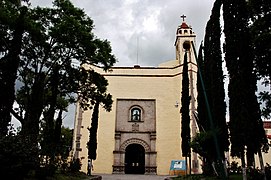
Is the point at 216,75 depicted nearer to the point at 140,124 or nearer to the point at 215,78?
the point at 215,78

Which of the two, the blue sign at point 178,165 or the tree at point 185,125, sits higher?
the tree at point 185,125

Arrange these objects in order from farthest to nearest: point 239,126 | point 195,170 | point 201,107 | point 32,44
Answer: point 195,170, point 201,107, point 32,44, point 239,126

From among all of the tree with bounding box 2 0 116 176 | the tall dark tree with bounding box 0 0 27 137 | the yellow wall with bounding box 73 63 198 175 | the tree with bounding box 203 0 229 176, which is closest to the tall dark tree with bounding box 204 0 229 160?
the tree with bounding box 203 0 229 176

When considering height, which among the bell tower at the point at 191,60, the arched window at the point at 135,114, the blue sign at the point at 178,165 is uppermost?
the bell tower at the point at 191,60

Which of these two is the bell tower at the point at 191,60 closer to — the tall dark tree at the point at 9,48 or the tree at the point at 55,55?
the tree at the point at 55,55

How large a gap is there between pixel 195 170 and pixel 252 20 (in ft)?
50.1

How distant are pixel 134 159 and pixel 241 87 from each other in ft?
59.6

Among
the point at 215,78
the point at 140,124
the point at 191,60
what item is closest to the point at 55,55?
the point at 215,78

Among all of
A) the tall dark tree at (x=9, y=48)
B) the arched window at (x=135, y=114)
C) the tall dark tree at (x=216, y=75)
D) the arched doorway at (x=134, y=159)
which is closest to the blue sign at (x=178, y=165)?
the arched doorway at (x=134, y=159)

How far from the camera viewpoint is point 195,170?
76.8 ft

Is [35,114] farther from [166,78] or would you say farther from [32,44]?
[166,78]

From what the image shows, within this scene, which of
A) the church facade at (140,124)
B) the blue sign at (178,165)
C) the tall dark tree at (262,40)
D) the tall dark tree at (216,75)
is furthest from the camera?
the church facade at (140,124)

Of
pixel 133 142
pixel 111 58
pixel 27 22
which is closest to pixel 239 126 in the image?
pixel 111 58

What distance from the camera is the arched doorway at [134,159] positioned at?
85.2 feet
